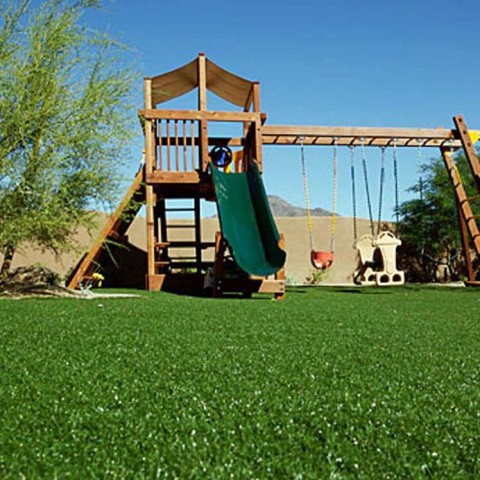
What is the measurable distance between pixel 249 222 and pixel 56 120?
122 inches

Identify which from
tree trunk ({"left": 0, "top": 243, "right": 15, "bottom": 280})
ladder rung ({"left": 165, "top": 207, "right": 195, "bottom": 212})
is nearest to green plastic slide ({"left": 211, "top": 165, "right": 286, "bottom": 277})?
ladder rung ({"left": 165, "top": 207, "right": 195, "bottom": 212})

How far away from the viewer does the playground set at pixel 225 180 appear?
773 cm

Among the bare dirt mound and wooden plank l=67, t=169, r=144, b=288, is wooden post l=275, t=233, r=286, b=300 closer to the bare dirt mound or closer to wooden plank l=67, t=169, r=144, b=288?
wooden plank l=67, t=169, r=144, b=288

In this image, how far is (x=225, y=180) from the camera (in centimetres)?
888

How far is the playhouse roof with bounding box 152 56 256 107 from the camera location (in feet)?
32.9

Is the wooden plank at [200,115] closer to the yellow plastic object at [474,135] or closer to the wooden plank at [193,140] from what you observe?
the wooden plank at [193,140]

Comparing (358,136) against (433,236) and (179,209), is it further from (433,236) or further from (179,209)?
(433,236)

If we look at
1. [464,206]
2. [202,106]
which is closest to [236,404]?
[202,106]

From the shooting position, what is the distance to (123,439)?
1517 millimetres

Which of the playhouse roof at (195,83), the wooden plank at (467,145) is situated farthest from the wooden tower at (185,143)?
the wooden plank at (467,145)

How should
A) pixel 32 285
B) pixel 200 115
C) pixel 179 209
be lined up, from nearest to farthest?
pixel 32 285, pixel 200 115, pixel 179 209

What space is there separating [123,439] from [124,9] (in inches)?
277

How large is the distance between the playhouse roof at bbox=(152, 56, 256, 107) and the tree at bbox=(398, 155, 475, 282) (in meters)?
6.06

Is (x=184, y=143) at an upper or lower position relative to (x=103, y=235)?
upper
